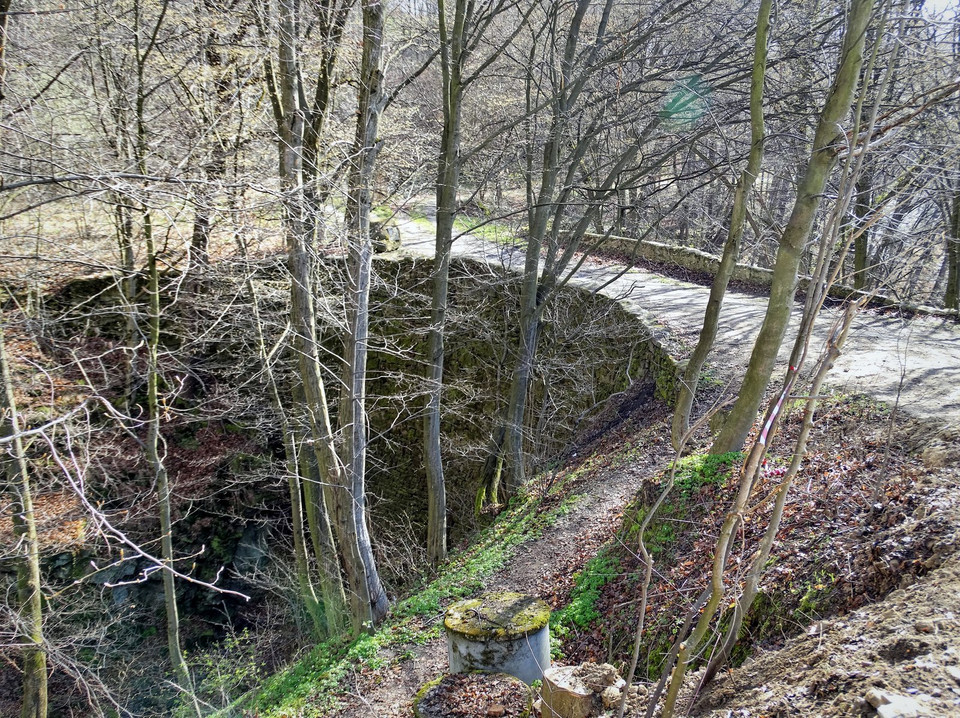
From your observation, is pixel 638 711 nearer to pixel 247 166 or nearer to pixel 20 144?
pixel 20 144

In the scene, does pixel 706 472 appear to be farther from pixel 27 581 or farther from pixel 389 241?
pixel 389 241

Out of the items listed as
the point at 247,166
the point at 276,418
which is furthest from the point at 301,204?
the point at 276,418

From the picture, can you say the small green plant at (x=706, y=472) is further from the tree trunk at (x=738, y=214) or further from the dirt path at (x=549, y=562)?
the dirt path at (x=549, y=562)

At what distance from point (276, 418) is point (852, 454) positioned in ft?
30.1

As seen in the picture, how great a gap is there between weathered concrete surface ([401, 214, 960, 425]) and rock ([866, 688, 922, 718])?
160cm

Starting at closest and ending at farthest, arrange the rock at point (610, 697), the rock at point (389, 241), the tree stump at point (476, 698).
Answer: the rock at point (610, 697), the tree stump at point (476, 698), the rock at point (389, 241)

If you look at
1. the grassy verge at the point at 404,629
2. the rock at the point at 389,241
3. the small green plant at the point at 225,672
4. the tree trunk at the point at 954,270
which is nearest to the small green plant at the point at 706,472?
the grassy verge at the point at 404,629

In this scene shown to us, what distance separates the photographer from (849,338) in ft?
31.2

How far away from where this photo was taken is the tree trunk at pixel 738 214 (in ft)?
17.8

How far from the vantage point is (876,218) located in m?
2.41

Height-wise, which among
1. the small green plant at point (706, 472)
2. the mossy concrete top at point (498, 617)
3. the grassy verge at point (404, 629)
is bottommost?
the grassy verge at point (404, 629)

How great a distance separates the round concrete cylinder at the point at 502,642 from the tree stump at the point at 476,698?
7.0 inches

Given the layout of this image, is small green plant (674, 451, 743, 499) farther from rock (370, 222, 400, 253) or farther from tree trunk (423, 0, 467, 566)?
rock (370, 222, 400, 253)

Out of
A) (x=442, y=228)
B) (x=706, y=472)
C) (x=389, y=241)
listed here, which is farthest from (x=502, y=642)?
(x=389, y=241)
